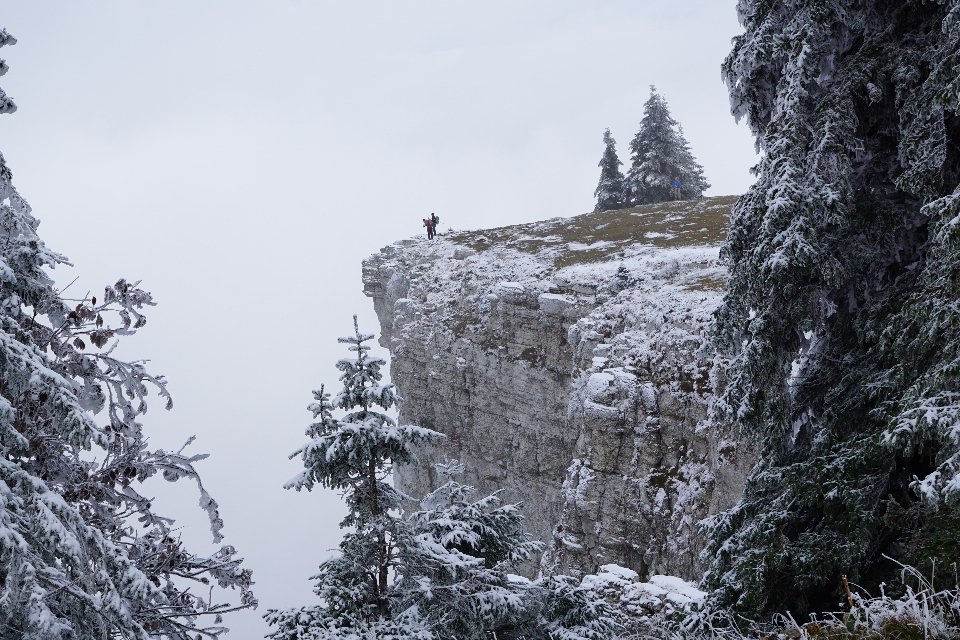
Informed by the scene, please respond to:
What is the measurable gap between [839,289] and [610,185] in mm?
52575

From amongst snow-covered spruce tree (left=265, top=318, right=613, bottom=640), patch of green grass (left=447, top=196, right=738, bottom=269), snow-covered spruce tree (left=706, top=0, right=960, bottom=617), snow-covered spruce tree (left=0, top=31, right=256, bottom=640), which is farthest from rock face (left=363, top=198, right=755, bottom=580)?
snow-covered spruce tree (left=0, top=31, right=256, bottom=640)

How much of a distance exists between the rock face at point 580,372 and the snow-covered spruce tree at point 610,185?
8410mm

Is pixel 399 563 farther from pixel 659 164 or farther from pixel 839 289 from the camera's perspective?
pixel 659 164

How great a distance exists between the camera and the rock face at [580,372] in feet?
78.2

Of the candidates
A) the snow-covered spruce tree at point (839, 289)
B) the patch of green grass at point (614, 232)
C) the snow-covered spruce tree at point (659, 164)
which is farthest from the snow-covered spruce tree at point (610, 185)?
the snow-covered spruce tree at point (839, 289)

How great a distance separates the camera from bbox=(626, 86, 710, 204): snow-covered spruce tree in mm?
53938

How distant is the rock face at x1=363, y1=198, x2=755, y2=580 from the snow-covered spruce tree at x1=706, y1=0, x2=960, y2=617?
1367mm

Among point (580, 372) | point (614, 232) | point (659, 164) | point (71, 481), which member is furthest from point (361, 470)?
point (659, 164)

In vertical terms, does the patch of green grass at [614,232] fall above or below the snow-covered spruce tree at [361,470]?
above

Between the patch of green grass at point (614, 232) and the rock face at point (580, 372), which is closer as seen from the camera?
the rock face at point (580, 372)

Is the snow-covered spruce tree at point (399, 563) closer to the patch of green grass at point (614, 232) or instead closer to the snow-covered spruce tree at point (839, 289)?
the snow-covered spruce tree at point (839, 289)

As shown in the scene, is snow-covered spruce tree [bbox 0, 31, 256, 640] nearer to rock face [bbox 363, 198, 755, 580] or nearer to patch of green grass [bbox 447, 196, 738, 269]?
rock face [bbox 363, 198, 755, 580]

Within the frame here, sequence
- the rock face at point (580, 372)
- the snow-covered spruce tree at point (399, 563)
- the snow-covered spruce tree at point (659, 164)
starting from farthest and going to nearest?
the snow-covered spruce tree at point (659, 164) < the rock face at point (580, 372) < the snow-covered spruce tree at point (399, 563)

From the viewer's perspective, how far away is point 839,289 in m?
7.89
